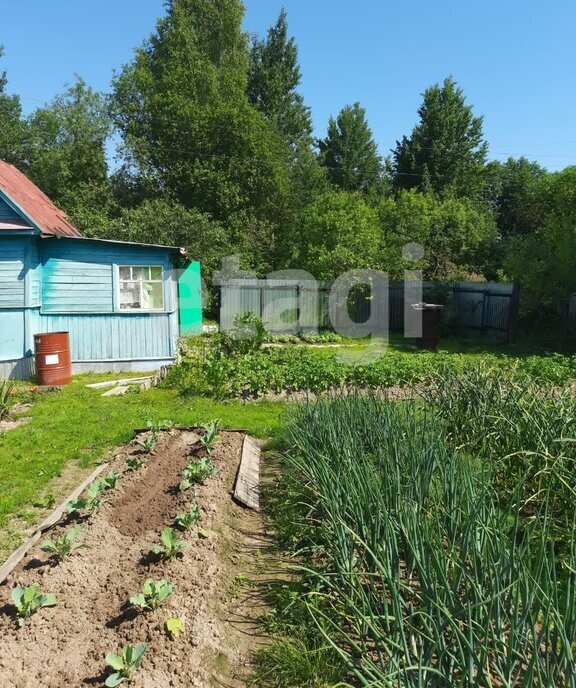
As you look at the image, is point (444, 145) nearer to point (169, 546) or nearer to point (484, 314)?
point (484, 314)

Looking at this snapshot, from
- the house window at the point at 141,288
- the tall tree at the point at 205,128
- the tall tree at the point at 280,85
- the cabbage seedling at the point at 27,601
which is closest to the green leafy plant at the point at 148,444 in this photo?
the cabbage seedling at the point at 27,601

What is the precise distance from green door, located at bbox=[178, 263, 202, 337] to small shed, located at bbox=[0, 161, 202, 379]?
4.37 metres

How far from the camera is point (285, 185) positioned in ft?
82.6

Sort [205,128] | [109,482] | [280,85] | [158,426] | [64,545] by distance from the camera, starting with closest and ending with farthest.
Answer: [64,545] → [109,482] → [158,426] → [205,128] → [280,85]

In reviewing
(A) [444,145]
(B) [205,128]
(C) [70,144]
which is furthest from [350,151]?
(C) [70,144]

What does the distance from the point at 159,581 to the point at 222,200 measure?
872 inches

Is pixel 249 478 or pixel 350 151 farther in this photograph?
pixel 350 151

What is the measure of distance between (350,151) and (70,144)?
61.4 ft

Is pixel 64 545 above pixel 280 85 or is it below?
below

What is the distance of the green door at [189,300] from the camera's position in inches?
602

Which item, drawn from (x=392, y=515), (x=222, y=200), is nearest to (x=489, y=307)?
(x=222, y=200)

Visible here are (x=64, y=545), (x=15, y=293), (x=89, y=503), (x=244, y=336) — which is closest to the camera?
(x=64, y=545)

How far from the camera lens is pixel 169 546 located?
9.65ft

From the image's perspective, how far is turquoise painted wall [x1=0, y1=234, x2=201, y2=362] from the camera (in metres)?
9.61
